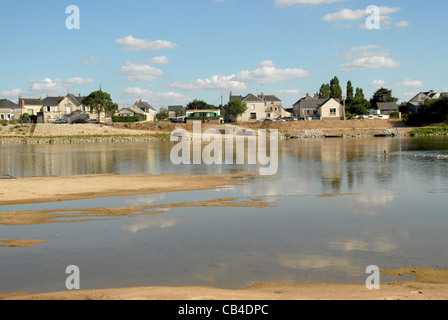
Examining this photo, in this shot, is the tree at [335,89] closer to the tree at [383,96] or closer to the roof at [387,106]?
the tree at [383,96]

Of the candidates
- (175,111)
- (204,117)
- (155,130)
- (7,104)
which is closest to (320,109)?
(204,117)

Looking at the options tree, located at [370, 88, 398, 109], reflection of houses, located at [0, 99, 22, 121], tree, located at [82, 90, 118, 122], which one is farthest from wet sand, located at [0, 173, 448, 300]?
tree, located at [370, 88, 398, 109]

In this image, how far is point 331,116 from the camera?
113812 mm

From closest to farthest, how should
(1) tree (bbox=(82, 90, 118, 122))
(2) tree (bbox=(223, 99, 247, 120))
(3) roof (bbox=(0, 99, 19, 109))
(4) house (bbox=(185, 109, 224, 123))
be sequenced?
(1) tree (bbox=(82, 90, 118, 122)) → (4) house (bbox=(185, 109, 224, 123)) → (2) tree (bbox=(223, 99, 247, 120)) → (3) roof (bbox=(0, 99, 19, 109))

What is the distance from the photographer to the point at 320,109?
378ft

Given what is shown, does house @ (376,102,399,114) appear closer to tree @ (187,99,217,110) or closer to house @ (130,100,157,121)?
tree @ (187,99,217,110)

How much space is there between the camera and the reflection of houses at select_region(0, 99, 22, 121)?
4884 inches

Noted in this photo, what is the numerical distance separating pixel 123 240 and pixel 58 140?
7379 cm

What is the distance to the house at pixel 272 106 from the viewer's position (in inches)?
4801

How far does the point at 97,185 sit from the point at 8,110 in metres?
113

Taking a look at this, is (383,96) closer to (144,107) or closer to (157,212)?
(144,107)

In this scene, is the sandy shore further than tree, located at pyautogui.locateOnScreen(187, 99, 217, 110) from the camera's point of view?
No
